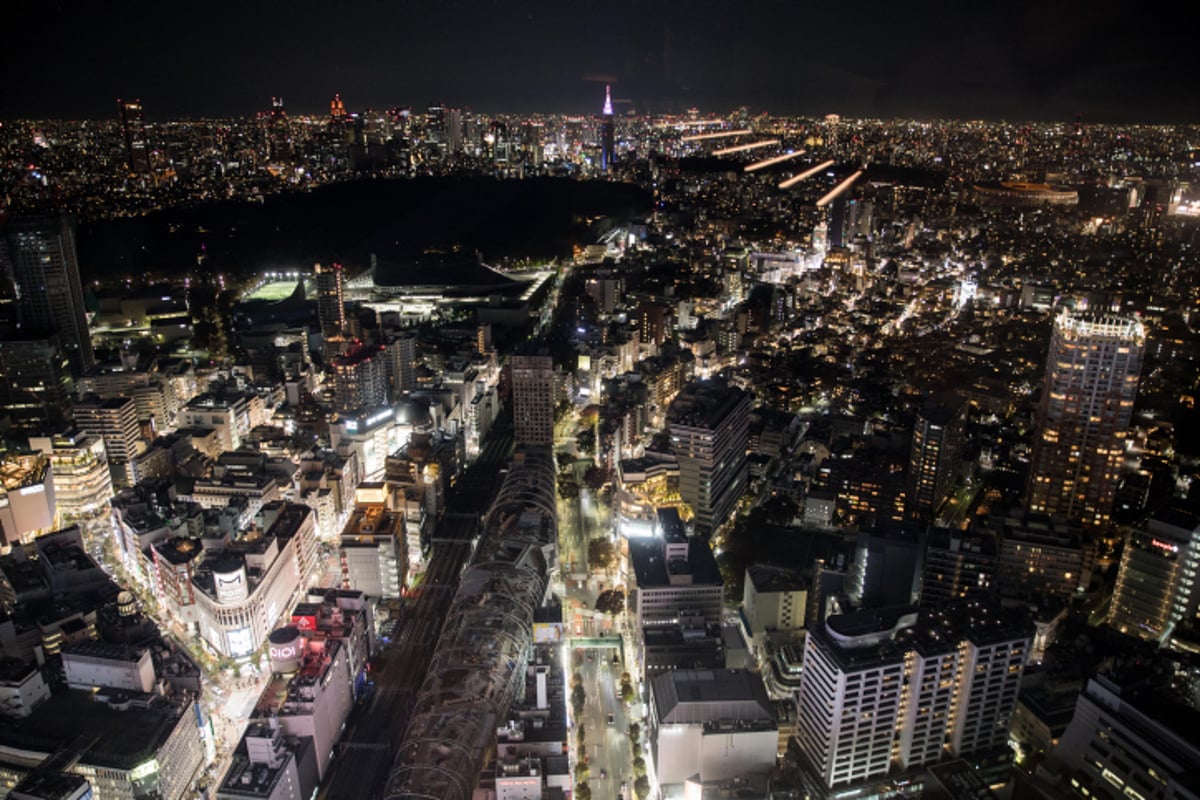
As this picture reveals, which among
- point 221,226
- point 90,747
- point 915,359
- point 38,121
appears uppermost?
point 38,121

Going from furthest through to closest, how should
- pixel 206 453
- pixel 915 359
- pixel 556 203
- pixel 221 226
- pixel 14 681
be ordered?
pixel 556 203
pixel 221 226
pixel 915 359
pixel 206 453
pixel 14 681

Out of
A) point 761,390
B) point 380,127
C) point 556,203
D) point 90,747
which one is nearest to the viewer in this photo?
point 90,747

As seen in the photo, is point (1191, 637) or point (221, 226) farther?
point (221, 226)

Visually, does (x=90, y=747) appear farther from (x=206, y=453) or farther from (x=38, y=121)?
(x=38, y=121)

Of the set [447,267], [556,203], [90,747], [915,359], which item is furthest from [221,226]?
[90,747]

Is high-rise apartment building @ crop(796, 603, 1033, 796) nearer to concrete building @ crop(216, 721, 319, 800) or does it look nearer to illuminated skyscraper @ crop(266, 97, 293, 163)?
concrete building @ crop(216, 721, 319, 800)

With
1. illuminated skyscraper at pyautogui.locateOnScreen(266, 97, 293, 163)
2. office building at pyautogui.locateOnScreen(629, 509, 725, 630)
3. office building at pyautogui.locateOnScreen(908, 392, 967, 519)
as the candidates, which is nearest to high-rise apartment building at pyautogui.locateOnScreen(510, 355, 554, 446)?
office building at pyautogui.locateOnScreen(629, 509, 725, 630)
